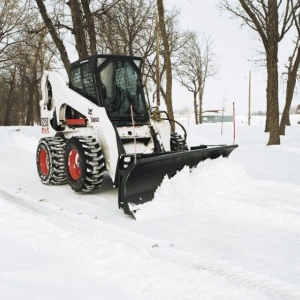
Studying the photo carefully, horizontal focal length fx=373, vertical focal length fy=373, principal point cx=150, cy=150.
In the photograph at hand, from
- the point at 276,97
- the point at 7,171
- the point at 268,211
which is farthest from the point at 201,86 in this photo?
the point at 268,211

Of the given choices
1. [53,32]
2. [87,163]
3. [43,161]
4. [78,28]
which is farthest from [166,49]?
[87,163]

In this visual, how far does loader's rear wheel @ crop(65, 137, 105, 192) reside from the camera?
605 cm

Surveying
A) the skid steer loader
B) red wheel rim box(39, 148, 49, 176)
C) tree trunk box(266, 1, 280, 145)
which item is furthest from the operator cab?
tree trunk box(266, 1, 280, 145)

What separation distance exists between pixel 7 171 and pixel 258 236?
6.57 metres

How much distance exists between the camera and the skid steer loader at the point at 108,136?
5.42 metres

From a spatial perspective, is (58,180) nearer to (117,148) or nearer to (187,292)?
(117,148)

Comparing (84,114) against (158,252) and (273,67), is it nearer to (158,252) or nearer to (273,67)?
(158,252)

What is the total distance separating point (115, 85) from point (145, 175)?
2.25 metres

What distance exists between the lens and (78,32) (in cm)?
1360

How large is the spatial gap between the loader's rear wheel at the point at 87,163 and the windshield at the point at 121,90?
783 mm

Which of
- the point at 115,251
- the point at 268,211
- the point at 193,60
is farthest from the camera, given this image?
the point at 193,60

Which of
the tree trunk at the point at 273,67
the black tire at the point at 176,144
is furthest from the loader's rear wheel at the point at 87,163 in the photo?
the tree trunk at the point at 273,67

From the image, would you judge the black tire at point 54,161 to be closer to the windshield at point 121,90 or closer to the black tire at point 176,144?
the windshield at point 121,90

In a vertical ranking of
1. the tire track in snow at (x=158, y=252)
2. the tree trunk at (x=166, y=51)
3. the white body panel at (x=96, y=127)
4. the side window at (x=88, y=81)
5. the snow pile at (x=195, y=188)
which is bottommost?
the tire track in snow at (x=158, y=252)
